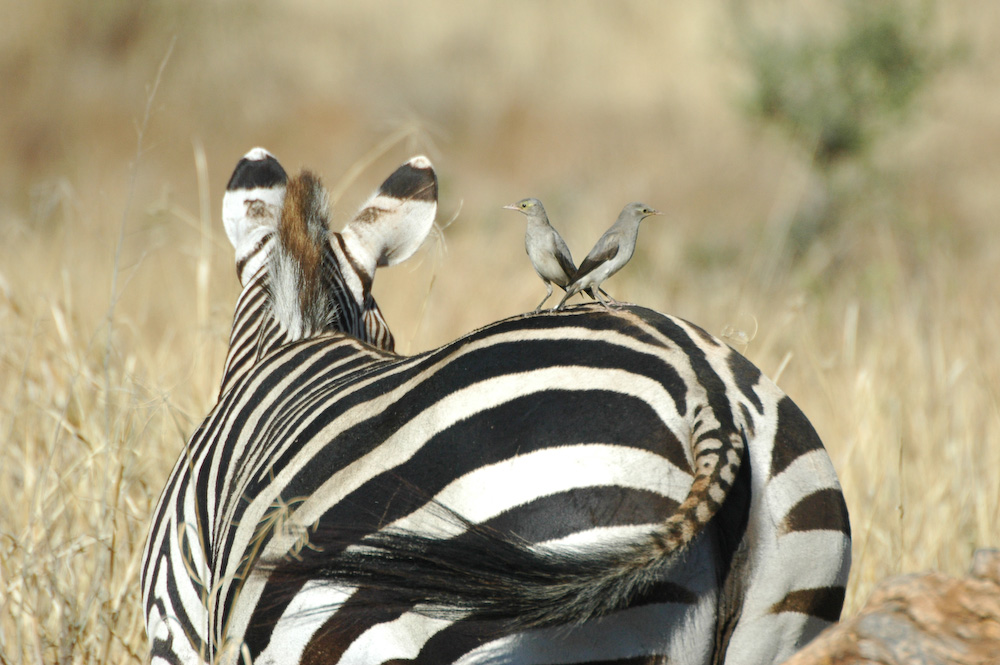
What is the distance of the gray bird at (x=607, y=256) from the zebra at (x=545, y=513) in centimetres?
22

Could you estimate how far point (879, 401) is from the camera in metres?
3.76

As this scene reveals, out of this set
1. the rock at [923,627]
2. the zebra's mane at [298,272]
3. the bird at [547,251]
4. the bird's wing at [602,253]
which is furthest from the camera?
the zebra's mane at [298,272]

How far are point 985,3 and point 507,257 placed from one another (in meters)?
15.2

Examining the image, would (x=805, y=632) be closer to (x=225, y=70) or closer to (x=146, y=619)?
(x=146, y=619)

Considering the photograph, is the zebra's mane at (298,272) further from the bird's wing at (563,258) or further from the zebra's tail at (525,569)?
the zebra's tail at (525,569)

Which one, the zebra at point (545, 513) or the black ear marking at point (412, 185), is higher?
the black ear marking at point (412, 185)

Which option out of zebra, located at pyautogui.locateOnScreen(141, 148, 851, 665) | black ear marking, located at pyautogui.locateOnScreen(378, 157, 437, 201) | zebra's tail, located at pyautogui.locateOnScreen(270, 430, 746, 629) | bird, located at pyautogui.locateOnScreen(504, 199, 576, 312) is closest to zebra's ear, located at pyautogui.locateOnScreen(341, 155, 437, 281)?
black ear marking, located at pyautogui.locateOnScreen(378, 157, 437, 201)

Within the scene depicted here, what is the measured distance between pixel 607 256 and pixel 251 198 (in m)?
1.45

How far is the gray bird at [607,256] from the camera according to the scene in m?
1.72

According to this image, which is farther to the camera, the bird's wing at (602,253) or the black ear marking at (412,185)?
the black ear marking at (412,185)

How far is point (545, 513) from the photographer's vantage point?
1.24 metres

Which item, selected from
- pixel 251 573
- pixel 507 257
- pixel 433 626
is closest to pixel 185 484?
pixel 251 573

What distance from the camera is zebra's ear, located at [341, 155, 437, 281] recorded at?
8.41ft

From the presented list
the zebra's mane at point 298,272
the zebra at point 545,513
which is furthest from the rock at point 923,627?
the zebra's mane at point 298,272
